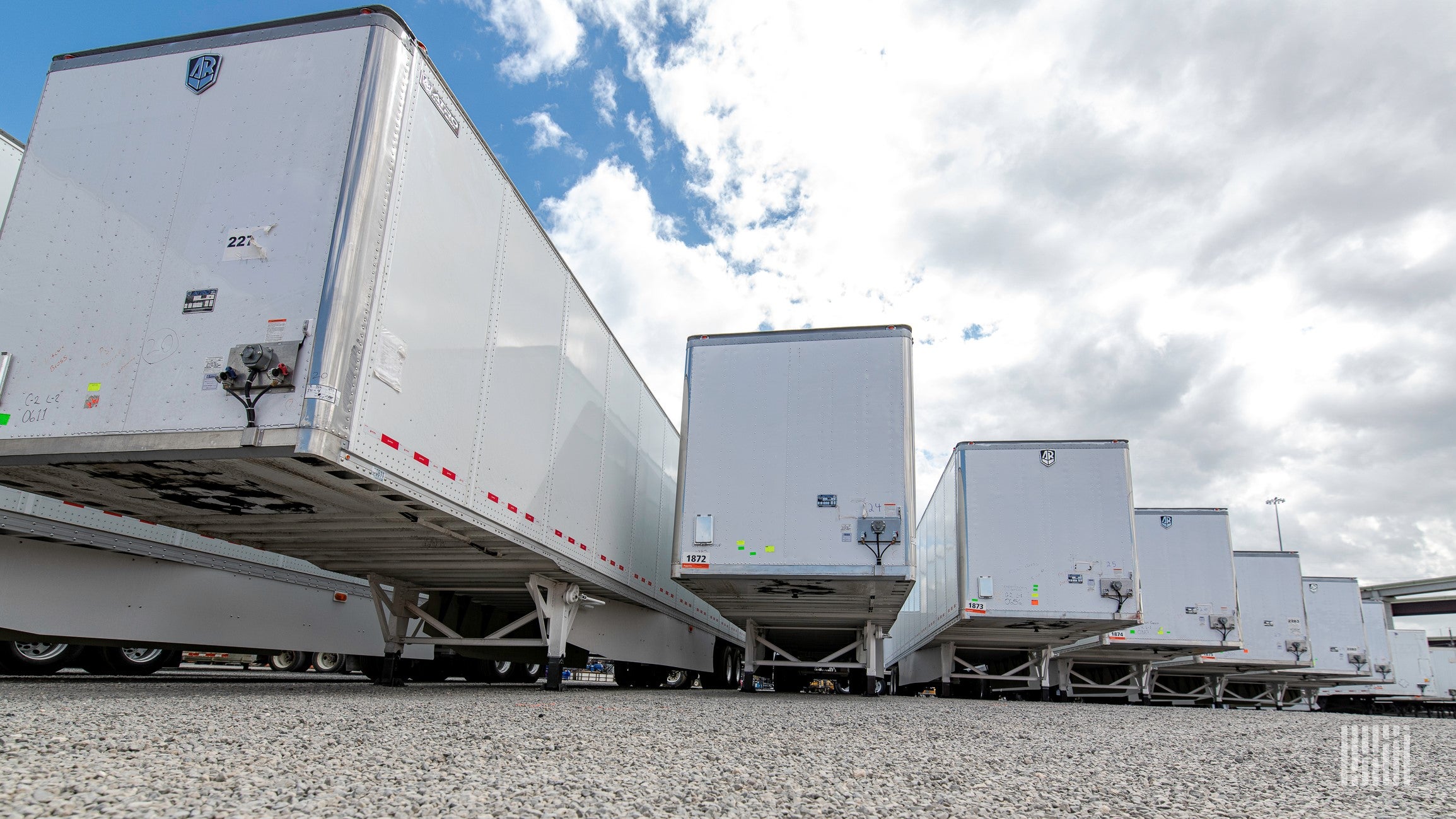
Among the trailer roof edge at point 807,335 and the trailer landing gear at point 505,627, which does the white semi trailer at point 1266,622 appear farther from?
the trailer landing gear at point 505,627

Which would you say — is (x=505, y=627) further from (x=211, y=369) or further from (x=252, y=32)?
(x=252, y=32)

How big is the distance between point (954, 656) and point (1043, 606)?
12.3 ft

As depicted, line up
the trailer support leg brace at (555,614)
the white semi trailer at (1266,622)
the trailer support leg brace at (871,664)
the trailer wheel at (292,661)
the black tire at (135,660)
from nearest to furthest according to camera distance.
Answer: the trailer support leg brace at (555,614)
the black tire at (135,660)
the trailer support leg brace at (871,664)
the trailer wheel at (292,661)
the white semi trailer at (1266,622)

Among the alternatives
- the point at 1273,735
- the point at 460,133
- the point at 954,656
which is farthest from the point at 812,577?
the point at 954,656

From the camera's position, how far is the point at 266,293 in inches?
189

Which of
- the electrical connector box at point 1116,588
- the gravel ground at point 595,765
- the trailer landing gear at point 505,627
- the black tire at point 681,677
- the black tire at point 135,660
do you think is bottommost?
the black tire at point 681,677

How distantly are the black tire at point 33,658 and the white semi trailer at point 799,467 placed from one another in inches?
238

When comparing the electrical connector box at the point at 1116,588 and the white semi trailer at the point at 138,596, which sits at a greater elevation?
the electrical connector box at the point at 1116,588

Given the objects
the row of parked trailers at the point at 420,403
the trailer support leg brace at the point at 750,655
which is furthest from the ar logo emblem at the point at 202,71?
the trailer support leg brace at the point at 750,655

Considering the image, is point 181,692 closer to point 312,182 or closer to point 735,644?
point 312,182

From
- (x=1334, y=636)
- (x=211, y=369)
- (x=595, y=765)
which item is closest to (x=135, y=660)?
(x=211, y=369)

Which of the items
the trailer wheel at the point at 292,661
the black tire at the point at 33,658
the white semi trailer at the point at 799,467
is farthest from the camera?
the trailer wheel at the point at 292,661

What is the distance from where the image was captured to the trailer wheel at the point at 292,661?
1283 centimetres

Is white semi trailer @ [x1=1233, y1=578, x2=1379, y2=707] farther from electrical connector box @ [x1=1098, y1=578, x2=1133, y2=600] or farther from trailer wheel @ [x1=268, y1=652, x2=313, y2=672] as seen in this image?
trailer wheel @ [x1=268, y1=652, x2=313, y2=672]
